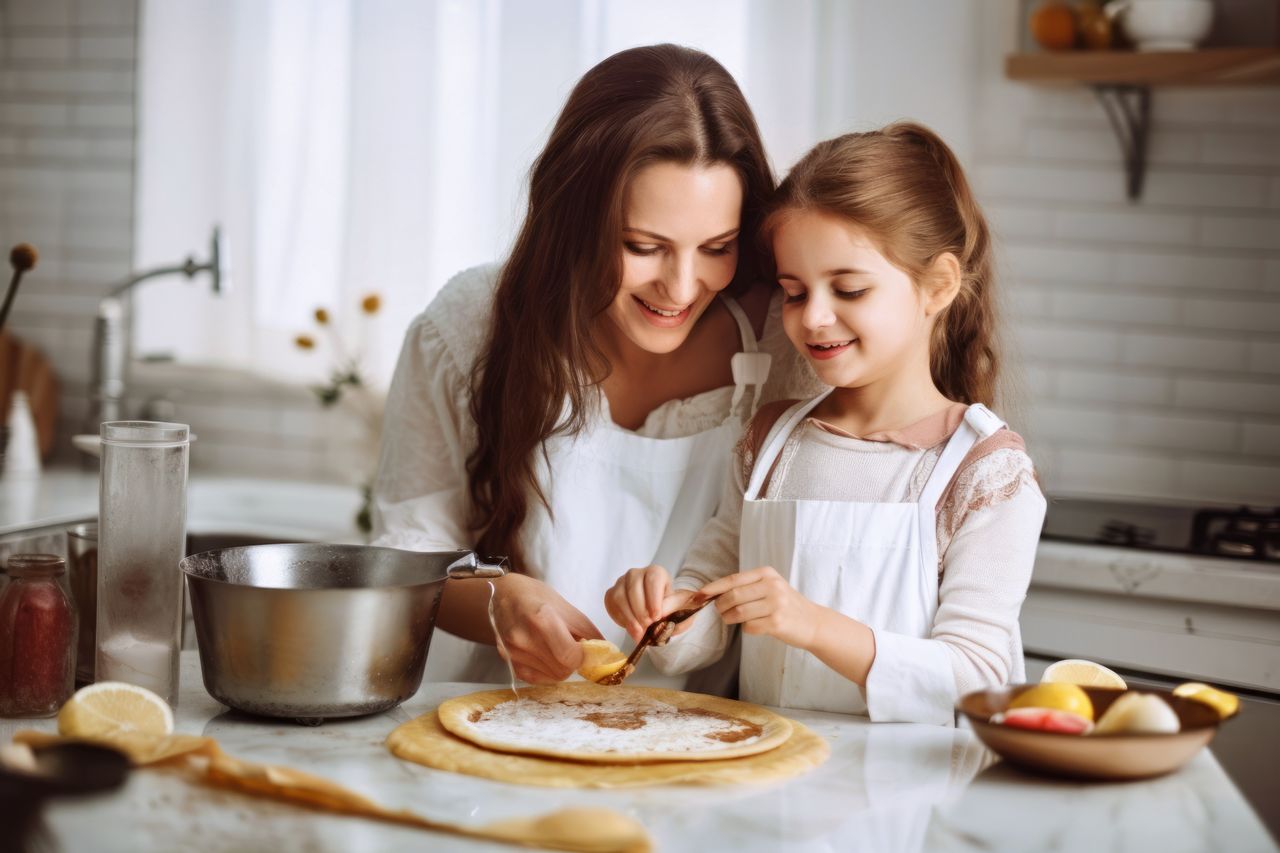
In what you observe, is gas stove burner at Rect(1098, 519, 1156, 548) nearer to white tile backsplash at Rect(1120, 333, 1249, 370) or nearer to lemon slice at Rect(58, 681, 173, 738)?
white tile backsplash at Rect(1120, 333, 1249, 370)

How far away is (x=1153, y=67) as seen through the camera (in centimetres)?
261

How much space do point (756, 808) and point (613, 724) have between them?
266mm

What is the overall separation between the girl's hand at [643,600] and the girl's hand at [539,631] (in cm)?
6

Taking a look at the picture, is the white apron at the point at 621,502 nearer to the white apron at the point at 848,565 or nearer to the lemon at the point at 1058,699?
the white apron at the point at 848,565

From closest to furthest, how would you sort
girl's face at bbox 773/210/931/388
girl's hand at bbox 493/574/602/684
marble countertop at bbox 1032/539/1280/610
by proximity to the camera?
1. girl's hand at bbox 493/574/602/684
2. girl's face at bbox 773/210/931/388
3. marble countertop at bbox 1032/539/1280/610

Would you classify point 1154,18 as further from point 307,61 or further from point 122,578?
point 122,578

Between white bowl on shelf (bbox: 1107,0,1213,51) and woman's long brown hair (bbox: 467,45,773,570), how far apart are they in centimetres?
117

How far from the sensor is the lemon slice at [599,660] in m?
1.47

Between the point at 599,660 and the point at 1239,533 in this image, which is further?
the point at 1239,533

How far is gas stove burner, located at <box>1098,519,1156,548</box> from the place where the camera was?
2.38 meters

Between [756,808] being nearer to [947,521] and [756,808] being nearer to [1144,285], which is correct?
[947,521]

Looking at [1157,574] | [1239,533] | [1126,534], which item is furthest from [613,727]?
[1239,533]

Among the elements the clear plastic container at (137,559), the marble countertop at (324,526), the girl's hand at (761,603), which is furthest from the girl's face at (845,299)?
the marble countertop at (324,526)

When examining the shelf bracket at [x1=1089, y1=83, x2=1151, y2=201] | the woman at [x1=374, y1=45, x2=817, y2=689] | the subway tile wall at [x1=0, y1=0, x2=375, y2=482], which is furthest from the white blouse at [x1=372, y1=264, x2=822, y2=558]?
the subway tile wall at [x1=0, y1=0, x2=375, y2=482]
